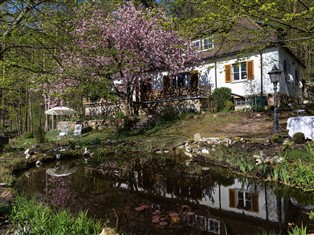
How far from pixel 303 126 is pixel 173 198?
6.26m

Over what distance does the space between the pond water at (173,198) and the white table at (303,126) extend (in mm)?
3526

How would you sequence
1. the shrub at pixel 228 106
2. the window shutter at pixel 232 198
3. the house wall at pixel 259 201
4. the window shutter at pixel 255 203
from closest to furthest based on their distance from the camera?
the house wall at pixel 259 201 < the window shutter at pixel 255 203 < the window shutter at pixel 232 198 < the shrub at pixel 228 106

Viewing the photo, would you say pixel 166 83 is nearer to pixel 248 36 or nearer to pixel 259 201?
pixel 248 36

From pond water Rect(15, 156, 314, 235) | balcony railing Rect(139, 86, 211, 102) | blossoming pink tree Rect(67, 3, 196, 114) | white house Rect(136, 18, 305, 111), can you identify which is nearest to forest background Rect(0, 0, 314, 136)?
pond water Rect(15, 156, 314, 235)

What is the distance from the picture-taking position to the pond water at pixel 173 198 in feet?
16.5

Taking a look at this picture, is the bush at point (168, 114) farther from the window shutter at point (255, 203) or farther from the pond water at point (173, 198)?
the window shutter at point (255, 203)

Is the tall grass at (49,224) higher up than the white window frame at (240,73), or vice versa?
the white window frame at (240,73)

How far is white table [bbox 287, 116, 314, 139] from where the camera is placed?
32.7 ft

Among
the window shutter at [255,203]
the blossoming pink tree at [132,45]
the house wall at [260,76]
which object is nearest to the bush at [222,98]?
the house wall at [260,76]

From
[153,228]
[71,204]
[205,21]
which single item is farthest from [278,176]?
[71,204]

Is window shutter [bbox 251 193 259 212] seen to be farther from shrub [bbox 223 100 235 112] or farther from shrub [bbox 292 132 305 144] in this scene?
shrub [bbox 223 100 235 112]

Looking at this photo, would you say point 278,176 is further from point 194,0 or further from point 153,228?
point 194,0

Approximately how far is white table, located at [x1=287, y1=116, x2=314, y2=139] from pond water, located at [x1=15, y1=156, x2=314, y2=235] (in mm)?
3526

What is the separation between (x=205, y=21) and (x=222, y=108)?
12940mm
